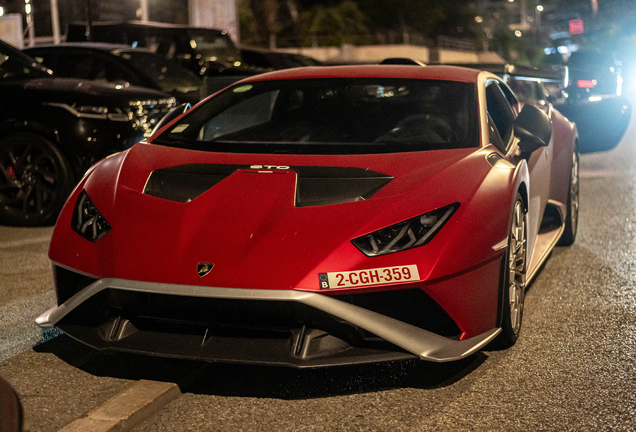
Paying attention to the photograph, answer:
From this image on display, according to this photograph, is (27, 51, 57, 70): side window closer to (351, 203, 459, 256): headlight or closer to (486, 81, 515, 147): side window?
(486, 81, 515, 147): side window

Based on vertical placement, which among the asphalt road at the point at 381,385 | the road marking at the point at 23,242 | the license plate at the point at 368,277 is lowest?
the road marking at the point at 23,242

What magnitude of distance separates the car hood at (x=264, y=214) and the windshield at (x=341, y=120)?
10.0 inches

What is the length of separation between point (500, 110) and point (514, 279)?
1.34 metres

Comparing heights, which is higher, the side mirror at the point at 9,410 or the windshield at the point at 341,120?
the windshield at the point at 341,120

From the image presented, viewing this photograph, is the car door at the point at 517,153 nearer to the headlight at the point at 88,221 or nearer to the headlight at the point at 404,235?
the headlight at the point at 404,235

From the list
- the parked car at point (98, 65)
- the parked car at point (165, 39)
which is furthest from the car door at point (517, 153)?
the parked car at point (165, 39)

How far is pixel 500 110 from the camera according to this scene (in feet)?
16.7

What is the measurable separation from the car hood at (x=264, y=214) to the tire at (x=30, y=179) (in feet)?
10.9

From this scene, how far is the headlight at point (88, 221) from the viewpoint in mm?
3688

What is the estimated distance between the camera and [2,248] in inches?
253

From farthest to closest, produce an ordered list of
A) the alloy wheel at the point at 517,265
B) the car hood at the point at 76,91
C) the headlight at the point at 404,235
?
the car hood at the point at 76,91
the alloy wheel at the point at 517,265
the headlight at the point at 404,235

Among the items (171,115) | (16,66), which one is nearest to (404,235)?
(171,115)

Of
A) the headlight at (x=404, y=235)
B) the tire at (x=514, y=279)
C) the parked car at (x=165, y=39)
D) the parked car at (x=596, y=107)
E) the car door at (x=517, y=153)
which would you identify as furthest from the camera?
the parked car at (x=165, y=39)

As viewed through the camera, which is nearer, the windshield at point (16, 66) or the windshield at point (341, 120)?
the windshield at point (341, 120)
